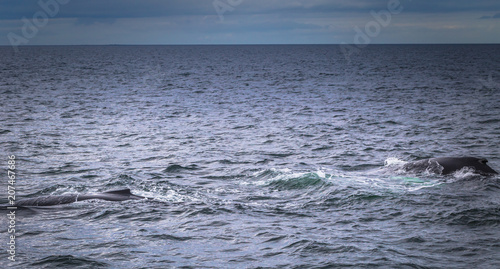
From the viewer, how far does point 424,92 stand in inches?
2411

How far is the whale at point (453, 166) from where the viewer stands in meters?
20.5

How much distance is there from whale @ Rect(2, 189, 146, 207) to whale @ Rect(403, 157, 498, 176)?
35.6 ft

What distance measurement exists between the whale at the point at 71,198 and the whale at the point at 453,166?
1084 cm

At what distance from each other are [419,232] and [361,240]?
184 cm

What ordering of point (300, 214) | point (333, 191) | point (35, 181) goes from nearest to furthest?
1. point (300, 214)
2. point (333, 191)
3. point (35, 181)

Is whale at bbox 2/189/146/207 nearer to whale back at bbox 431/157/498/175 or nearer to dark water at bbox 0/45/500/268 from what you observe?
dark water at bbox 0/45/500/268

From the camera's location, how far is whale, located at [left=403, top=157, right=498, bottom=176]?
20.5 metres

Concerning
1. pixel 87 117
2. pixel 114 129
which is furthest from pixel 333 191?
pixel 87 117

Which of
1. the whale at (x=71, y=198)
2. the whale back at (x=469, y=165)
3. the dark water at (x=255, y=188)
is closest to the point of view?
the dark water at (x=255, y=188)

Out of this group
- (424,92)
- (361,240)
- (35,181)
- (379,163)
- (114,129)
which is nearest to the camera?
(361,240)

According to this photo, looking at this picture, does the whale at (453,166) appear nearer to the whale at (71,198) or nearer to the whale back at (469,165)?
the whale back at (469,165)

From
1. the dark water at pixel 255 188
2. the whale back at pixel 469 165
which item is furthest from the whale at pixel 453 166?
the dark water at pixel 255 188

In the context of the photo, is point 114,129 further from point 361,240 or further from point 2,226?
point 361,240

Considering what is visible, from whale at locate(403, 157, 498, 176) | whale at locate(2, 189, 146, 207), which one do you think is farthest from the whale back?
whale at locate(2, 189, 146, 207)
